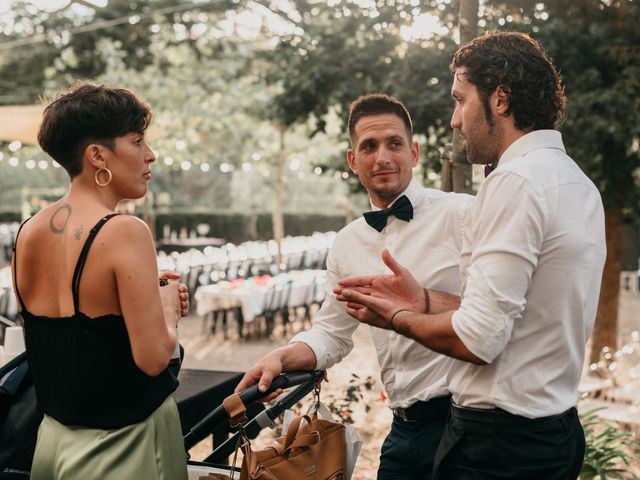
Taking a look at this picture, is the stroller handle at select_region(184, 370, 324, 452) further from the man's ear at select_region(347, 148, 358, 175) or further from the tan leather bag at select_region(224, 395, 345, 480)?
the man's ear at select_region(347, 148, 358, 175)

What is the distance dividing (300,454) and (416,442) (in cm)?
48

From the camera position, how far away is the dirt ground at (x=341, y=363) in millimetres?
5965

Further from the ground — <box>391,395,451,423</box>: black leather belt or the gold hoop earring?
the gold hoop earring

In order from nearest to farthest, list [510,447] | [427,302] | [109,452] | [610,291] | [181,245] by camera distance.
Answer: [510,447], [109,452], [427,302], [610,291], [181,245]

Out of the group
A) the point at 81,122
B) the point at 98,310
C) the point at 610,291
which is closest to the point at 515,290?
the point at 98,310

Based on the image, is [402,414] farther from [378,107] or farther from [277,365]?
[378,107]

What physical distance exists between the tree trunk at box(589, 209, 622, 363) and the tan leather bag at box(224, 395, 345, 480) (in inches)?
246

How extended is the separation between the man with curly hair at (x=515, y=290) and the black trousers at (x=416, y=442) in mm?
444

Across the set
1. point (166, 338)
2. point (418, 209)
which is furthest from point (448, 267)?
point (166, 338)

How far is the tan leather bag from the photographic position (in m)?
1.79

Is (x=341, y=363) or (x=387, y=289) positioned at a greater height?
(x=387, y=289)

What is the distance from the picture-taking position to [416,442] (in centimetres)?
226

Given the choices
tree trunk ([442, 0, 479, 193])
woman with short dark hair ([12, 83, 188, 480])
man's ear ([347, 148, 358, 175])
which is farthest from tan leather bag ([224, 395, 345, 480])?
tree trunk ([442, 0, 479, 193])

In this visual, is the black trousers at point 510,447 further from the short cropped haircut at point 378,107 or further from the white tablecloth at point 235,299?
the white tablecloth at point 235,299
